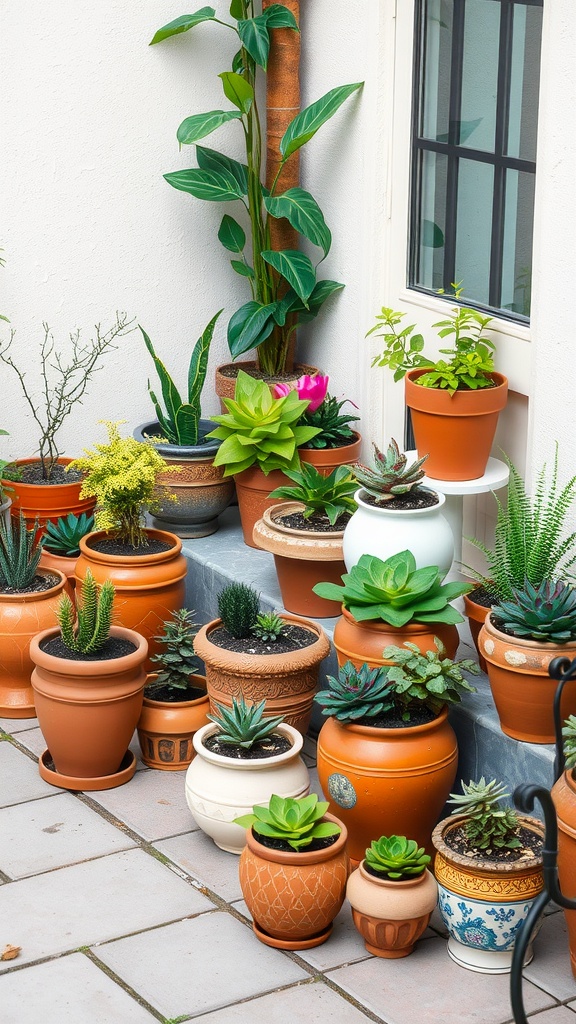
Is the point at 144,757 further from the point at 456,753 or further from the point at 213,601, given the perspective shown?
the point at 456,753

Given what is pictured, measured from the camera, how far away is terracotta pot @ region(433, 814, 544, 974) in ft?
9.19

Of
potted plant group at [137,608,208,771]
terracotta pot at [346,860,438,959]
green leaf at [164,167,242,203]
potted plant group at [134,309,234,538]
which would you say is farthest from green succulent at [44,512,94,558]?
terracotta pot at [346,860,438,959]

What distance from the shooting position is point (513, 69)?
3.70m

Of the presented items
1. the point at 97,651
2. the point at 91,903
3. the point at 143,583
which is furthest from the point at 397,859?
the point at 143,583

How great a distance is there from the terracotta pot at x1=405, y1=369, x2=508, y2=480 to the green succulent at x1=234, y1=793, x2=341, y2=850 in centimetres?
115

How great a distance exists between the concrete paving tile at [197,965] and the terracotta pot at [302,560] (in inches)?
47.2

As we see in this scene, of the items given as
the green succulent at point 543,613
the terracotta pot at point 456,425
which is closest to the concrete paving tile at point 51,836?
the green succulent at point 543,613

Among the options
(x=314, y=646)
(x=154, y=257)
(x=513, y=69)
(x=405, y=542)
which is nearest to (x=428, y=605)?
(x=405, y=542)

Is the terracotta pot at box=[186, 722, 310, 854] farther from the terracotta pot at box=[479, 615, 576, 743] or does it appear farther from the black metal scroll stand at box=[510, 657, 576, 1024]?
the black metal scroll stand at box=[510, 657, 576, 1024]

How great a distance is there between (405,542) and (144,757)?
1081 mm

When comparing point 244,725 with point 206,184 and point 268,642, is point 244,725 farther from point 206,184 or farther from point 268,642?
point 206,184

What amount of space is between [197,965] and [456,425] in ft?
5.44

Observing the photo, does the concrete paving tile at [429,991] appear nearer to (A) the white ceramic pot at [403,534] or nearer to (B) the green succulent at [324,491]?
(A) the white ceramic pot at [403,534]

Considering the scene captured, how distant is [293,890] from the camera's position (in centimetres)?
287
